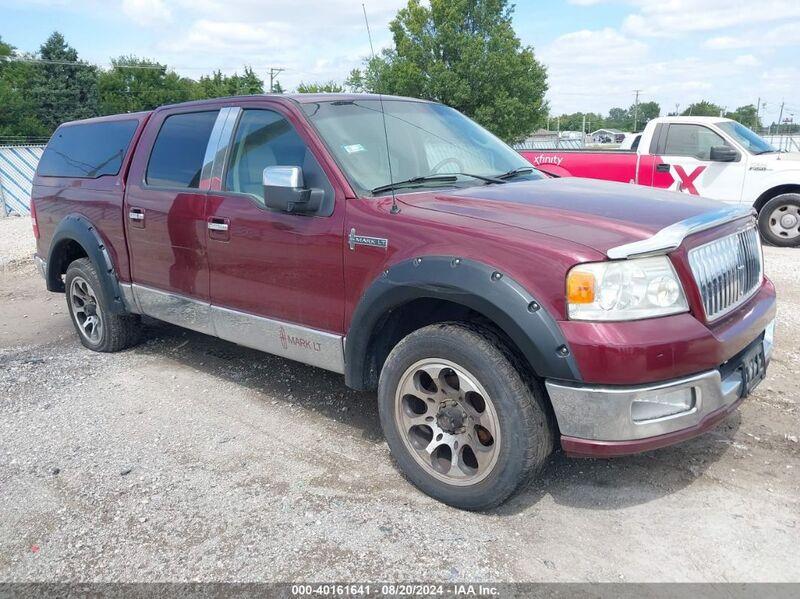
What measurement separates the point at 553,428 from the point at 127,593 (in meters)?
1.91

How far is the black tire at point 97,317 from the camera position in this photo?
5375 millimetres

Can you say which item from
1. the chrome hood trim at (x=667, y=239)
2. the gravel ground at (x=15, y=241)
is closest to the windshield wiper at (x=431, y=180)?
the chrome hood trim at (x=667, y=239)

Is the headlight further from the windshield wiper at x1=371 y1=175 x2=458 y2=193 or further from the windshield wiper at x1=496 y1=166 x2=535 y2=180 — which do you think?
the windshield wiper at x1=496 y1=166 x2=535 y2=180

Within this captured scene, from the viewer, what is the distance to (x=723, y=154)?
954cm

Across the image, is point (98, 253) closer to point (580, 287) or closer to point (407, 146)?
point (407, 146)

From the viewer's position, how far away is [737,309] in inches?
122

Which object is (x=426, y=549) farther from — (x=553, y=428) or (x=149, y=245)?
(x=149, y=245)

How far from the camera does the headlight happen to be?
264 cm

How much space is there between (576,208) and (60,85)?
62.1 metres

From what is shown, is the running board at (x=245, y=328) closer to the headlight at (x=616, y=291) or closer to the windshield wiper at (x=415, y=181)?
the windshield wiper at (x=415, y=181)

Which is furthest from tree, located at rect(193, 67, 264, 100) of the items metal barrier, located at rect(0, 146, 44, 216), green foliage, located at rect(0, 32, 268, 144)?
metal barrier, located at rect(0, 146, 44, 216)

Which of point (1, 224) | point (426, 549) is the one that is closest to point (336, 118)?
point (426, 549)

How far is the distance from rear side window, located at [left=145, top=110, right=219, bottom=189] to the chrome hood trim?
2.84 m

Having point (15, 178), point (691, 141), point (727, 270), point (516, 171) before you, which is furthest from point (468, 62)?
point (727, 270)
